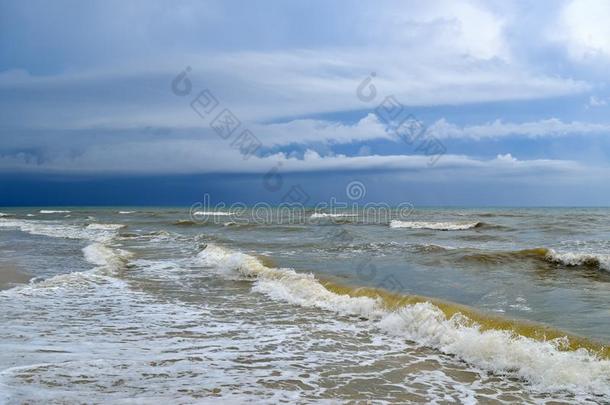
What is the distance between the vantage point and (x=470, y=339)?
7.37 meters

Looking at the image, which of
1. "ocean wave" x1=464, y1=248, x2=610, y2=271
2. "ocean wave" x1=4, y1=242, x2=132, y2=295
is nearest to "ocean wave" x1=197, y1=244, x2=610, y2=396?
"ocean wave" x1=4, y1=242, x2=132, y2=295

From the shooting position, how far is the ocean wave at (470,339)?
6.09 m

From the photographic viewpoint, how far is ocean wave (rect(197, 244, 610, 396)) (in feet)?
20.0

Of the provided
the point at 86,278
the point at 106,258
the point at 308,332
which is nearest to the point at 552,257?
the point at 308,332

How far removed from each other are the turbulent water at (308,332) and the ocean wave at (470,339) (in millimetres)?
26

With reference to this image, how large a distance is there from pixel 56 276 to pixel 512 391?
39.1 ft

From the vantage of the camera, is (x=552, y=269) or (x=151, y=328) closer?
(x=151, y=328)

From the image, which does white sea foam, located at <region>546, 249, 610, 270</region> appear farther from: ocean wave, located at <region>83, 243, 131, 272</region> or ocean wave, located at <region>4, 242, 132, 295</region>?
ocean wave, located at <region>83, 243, 131, 272</region>

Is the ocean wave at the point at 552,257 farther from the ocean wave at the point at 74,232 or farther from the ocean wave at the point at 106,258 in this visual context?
the ocean wave at the point at 74,232

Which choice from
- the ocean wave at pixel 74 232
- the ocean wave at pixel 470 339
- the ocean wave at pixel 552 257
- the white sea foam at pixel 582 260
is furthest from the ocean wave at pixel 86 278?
the white sea foam at pixel 582 260

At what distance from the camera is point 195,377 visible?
Answer: 236 inches

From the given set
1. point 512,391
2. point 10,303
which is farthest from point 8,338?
point 512,391

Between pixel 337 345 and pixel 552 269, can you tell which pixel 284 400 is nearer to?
pixel 337 345

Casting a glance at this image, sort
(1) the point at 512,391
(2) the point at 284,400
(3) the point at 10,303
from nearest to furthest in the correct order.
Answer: (2) the point at 284,400
(1) the point at 512,391
(3) the point at 10,303
